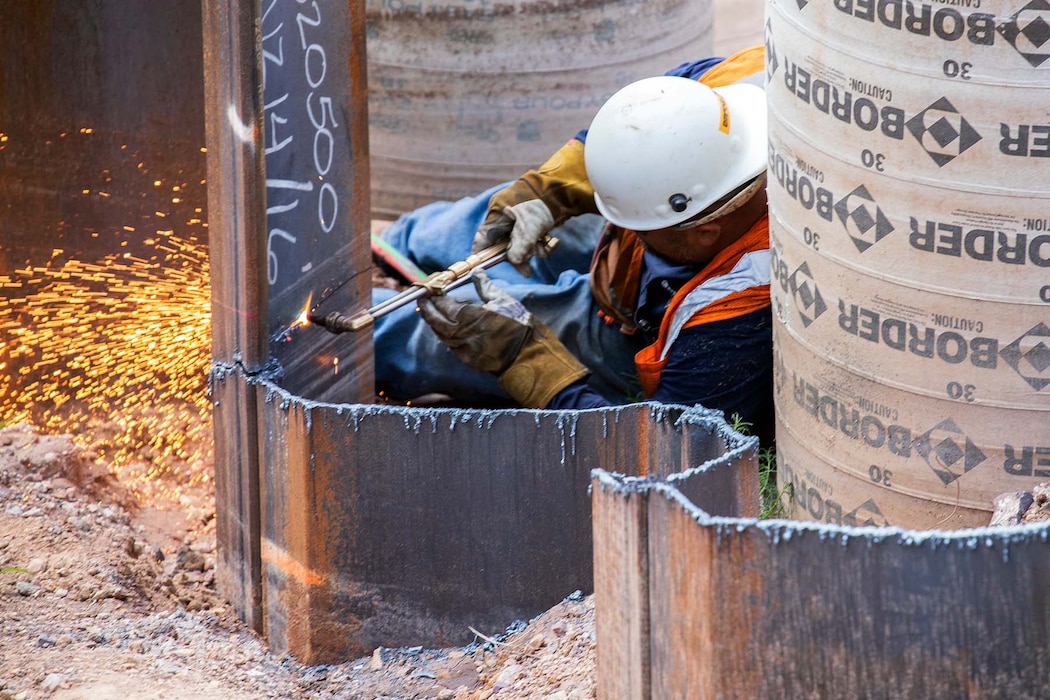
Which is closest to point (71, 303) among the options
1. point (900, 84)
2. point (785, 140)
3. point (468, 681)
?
point (468, 681)

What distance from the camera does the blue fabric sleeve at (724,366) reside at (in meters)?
3.55

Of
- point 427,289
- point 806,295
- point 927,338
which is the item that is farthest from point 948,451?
point 427,289

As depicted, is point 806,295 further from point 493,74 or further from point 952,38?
point 493,74

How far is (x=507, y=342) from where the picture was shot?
388cm

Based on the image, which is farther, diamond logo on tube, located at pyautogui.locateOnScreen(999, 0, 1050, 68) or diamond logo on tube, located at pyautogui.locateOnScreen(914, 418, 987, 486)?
diamond logo on tube, located at pyautogui.locateOnScreen(914, 418, 987, 486)

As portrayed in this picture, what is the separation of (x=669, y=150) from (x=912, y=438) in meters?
1.16

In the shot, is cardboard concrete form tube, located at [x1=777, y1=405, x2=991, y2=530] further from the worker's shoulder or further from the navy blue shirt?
the worker's shoulder

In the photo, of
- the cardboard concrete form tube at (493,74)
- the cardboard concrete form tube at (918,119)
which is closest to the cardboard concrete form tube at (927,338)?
the cardboard concrete form tube at (918,119)

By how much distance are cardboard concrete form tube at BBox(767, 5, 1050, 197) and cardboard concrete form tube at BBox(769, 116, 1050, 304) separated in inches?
1.0

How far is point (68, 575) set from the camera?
10.4 feet

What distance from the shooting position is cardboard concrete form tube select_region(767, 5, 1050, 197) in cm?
245

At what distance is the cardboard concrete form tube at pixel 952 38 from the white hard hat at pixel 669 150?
102cm

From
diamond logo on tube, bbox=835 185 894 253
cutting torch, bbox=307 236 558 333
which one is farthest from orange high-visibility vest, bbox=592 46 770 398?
diamond logo on tube, bbox=835 185 894 253

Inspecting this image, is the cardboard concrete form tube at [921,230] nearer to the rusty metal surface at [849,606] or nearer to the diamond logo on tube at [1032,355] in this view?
the diamond logo on tube at [1032,355]
